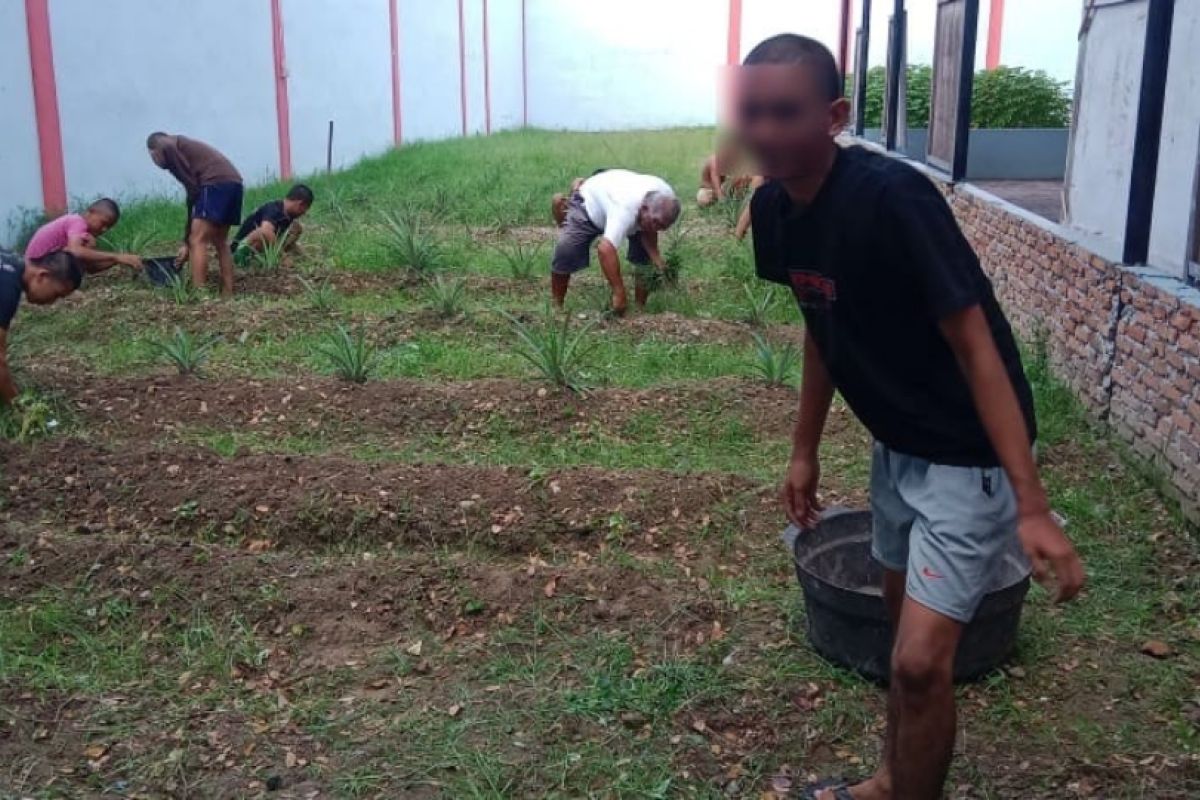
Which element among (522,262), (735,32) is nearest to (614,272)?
(522,262)

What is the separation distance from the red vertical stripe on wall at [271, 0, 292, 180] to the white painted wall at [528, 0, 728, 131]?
13870 millimetres

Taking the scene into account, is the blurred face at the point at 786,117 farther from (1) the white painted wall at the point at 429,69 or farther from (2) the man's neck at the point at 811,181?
(1) the white painted wall at the point at 429,69

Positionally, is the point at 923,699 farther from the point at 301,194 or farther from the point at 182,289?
the point at 301,194

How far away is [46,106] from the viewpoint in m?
10.2

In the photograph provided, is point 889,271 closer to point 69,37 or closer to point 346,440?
point 346,440

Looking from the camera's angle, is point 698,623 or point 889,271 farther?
point 698,623

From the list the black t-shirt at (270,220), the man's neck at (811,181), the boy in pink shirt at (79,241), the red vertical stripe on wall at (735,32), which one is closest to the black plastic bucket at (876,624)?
the man's neck at (811,181)

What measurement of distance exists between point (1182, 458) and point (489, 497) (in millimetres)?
2528

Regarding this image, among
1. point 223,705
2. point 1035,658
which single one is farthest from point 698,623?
point 223,705

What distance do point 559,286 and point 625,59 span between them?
21.4 m

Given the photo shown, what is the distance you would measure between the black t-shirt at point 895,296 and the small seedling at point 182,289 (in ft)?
20.9

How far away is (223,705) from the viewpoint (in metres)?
3.38

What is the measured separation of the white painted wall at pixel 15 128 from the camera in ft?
31.3

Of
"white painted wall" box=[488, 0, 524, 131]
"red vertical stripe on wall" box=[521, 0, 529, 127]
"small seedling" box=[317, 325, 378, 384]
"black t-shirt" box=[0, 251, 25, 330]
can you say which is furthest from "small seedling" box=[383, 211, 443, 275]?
"red vertical stripe on wall" box=[521, 0, 529, 127]
